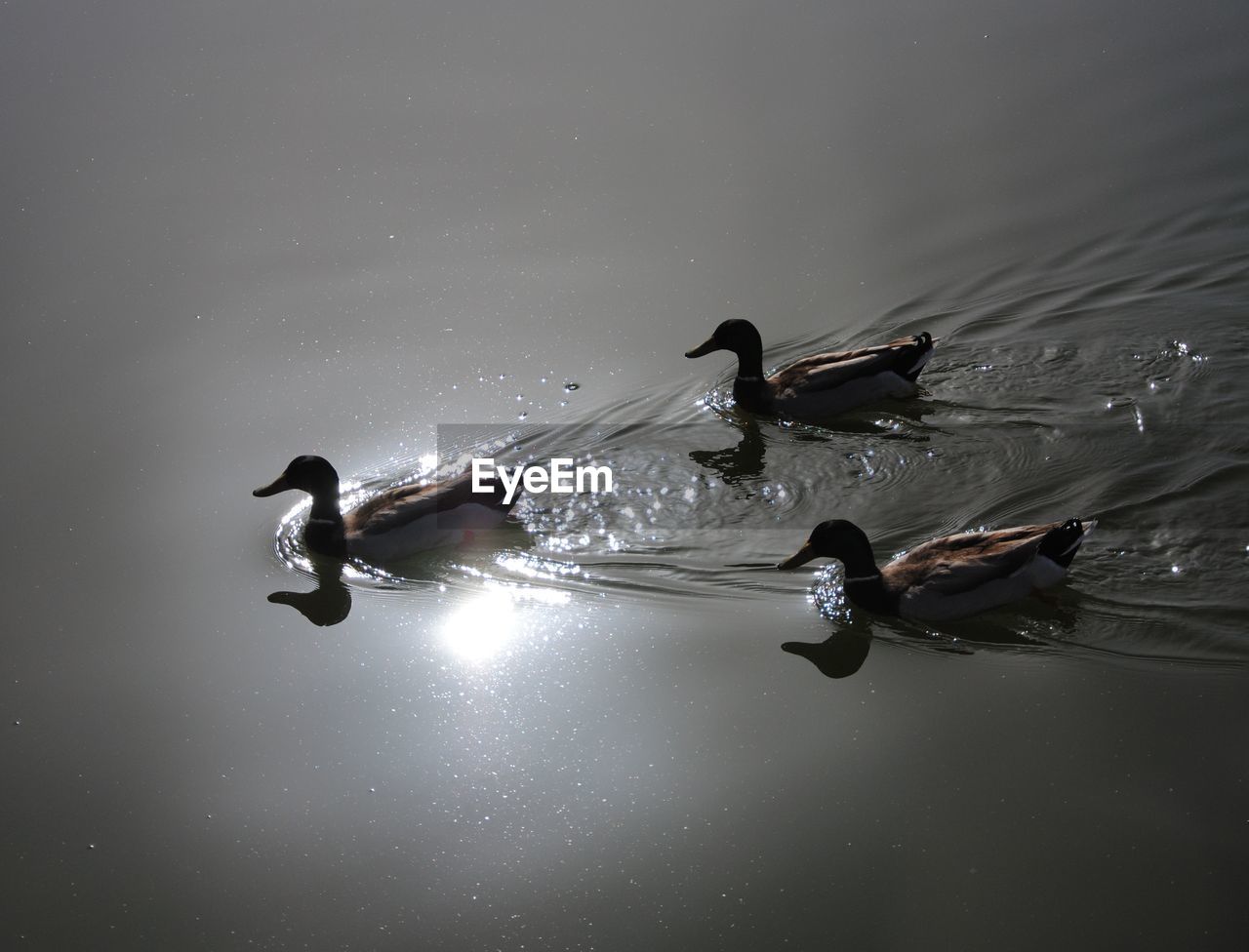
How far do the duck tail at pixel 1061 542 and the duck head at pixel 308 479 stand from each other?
13.3 ft

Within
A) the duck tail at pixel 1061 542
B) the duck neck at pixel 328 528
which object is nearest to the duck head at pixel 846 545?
the duck tail at pixel 1061 542

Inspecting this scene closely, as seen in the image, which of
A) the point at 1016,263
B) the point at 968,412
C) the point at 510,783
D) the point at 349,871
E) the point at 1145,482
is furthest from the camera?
the point at 1016,263

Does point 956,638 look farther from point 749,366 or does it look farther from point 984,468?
point 749,366

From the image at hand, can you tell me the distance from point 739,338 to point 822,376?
624 millimetres

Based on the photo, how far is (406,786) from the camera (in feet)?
19.3

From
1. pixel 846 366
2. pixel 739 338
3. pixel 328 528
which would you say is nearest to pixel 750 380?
pixel 739 338

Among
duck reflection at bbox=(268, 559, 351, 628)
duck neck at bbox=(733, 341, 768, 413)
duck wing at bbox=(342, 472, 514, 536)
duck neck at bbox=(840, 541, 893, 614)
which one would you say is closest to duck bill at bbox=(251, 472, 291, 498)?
duck wing at bbox=(342, 472, 514, 536)

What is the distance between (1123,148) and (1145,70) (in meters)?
1.44

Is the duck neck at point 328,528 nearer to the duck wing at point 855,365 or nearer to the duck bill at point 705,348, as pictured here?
the duck bill at point 705,348

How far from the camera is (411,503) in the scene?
300 inches

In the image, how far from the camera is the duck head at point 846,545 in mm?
6785

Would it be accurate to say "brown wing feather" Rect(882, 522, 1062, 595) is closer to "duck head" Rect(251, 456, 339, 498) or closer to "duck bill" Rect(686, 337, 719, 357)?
"duck bill" Rect(686, 337, 719, 357)

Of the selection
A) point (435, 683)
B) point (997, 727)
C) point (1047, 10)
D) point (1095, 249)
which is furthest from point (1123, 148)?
point (435, 683)

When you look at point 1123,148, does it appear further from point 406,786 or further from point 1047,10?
point 406,786
